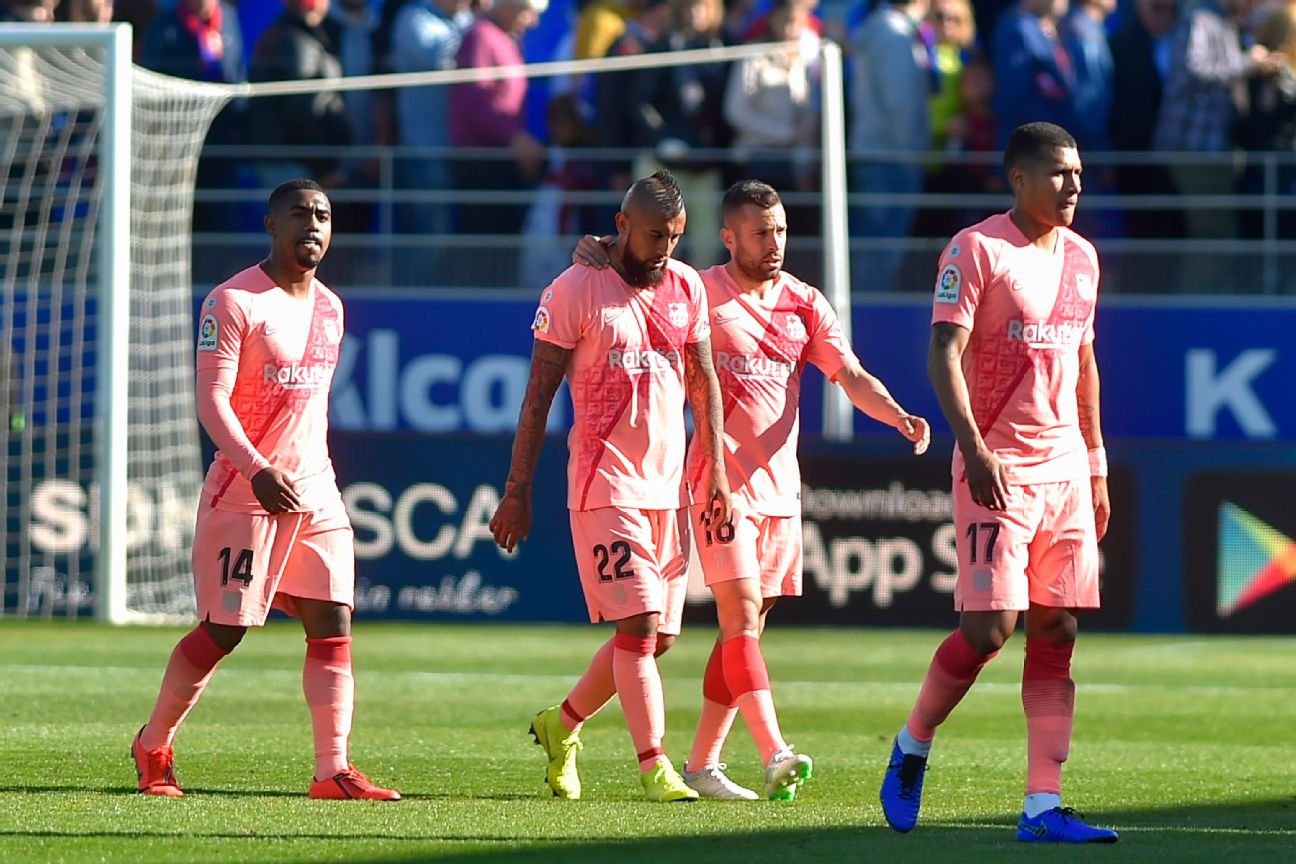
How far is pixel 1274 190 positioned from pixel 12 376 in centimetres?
1001

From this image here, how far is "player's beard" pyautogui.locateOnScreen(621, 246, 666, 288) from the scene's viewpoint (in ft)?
25.5

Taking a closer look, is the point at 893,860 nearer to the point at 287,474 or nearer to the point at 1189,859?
the point at 1189,859

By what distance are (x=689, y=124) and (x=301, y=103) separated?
3150mm

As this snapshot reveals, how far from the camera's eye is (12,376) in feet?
53.3

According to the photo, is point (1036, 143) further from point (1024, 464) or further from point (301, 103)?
point (301, 103)

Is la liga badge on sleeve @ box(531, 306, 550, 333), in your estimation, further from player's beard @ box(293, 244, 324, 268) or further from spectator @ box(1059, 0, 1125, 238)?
spectator @ box(1059, 0, 1125, 238)

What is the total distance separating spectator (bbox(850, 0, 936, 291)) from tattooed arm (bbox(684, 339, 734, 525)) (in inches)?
405

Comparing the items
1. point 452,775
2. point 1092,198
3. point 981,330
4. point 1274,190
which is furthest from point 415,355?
point 981,330

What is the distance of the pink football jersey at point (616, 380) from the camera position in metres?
7.69

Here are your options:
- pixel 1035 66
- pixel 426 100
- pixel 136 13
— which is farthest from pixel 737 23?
pixel 136 13

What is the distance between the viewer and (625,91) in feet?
59.3

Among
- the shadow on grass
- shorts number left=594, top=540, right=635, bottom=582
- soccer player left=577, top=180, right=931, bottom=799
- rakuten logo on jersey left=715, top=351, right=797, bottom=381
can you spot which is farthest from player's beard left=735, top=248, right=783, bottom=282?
the shadow on grass

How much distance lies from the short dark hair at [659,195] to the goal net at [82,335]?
821 cm

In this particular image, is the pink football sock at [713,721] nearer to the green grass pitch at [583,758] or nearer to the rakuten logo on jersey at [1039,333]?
the green grass pitch at [583,758]
